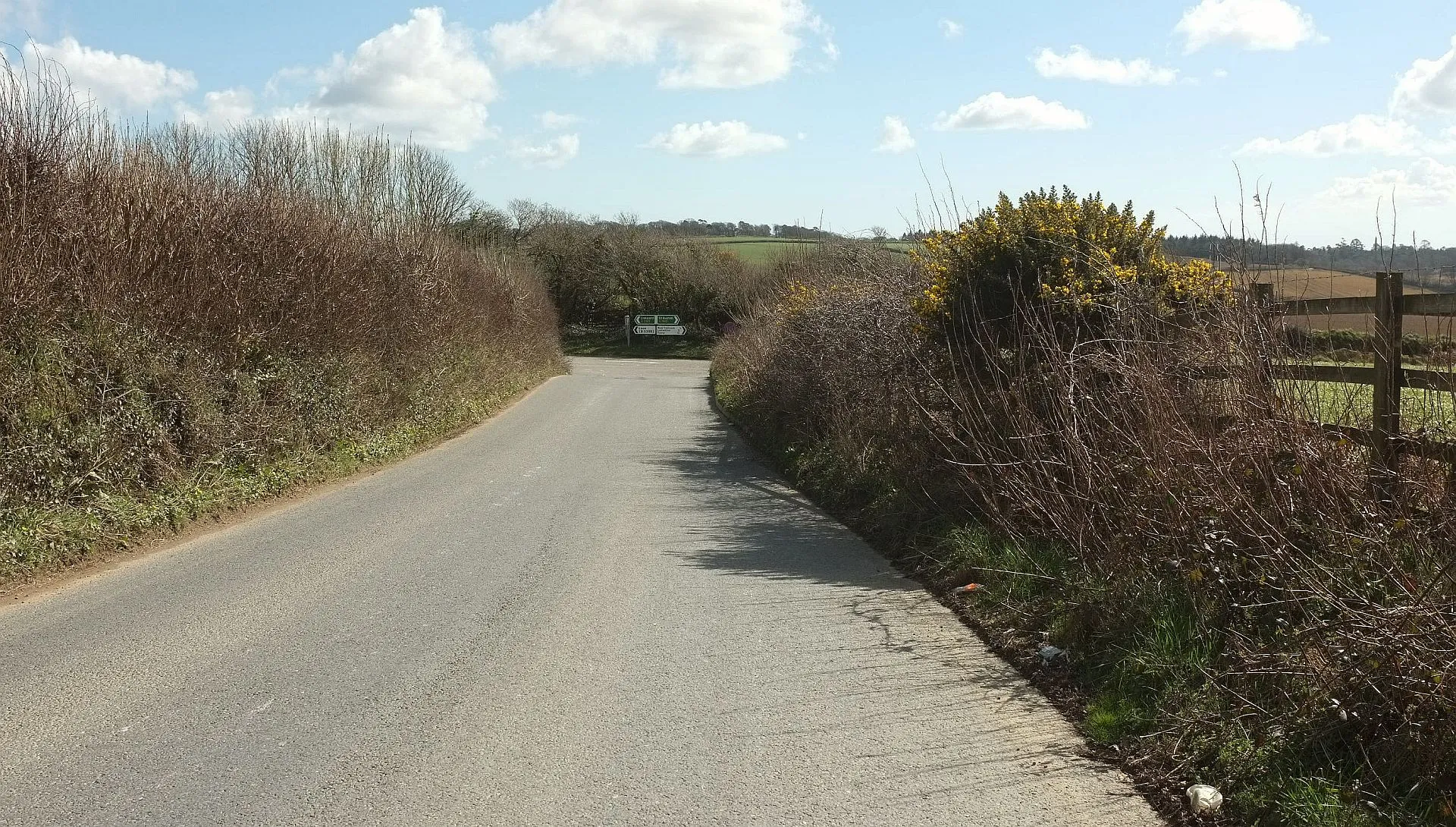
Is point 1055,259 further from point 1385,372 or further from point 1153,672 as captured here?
point 1153,672

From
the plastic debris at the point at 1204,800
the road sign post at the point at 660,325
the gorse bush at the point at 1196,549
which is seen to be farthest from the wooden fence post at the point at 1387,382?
the road sign post at the point at 660,325

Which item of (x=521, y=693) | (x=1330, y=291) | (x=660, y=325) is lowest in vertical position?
(x=521, y=693)

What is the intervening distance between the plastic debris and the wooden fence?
198 centimetres

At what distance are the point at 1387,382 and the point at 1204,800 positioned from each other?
121 inches

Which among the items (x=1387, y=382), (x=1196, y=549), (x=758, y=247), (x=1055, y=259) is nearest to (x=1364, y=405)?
(x=1387, y=382)

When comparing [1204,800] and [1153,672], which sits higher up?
[1153,672]

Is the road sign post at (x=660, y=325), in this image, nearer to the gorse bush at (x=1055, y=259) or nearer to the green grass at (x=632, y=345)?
the green grass at (x=632, y=345)

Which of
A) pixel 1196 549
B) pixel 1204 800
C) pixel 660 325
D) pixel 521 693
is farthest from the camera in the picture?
pixel 660 325

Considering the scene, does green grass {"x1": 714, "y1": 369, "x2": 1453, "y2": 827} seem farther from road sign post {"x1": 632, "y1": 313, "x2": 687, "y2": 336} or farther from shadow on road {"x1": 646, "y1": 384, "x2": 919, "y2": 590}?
road sign post {"x1": 632, "y1": 313, "x2": 687, "y2": 336}

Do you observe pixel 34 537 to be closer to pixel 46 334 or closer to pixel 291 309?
pixel 46 334

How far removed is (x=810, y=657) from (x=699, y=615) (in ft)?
4.48

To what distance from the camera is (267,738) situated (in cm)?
563

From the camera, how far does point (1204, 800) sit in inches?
184

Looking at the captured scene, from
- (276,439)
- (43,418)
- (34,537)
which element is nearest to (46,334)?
(43,418)
